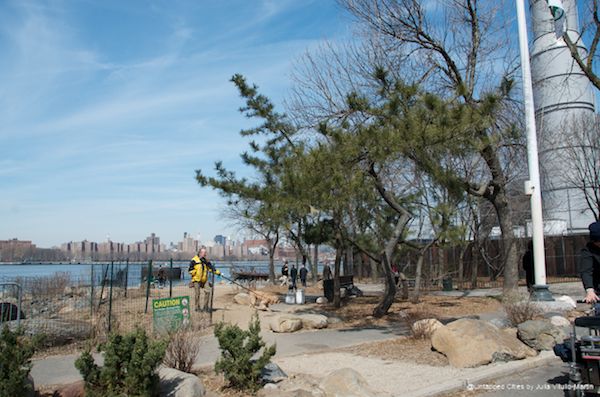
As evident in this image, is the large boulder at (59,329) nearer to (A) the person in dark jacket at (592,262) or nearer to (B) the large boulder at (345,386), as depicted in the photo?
(B) the large boulder at (345,386)

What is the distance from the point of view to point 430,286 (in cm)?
2577

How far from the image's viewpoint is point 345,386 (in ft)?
20.2

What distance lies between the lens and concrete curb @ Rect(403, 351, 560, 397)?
21.1 feet

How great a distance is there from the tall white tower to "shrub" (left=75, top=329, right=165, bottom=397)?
45.7 ft

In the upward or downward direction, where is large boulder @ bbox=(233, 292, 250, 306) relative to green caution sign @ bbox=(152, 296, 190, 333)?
downward

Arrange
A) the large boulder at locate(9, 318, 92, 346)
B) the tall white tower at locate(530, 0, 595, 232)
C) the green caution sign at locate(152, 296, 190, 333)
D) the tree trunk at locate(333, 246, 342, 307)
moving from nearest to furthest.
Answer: the large boulder at locate(9, 318, 92, 346)
the green caution sign at locate(152, 296, 190, 333)
the tree trunk at locate(333, 246, 342, 307)
the tall white tower at locate(530, 0, 595, 232)

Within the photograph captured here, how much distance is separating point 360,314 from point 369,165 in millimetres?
5357

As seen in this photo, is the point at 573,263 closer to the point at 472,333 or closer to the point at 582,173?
the point at 582,173

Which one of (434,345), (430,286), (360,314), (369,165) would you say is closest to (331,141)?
(369,165)

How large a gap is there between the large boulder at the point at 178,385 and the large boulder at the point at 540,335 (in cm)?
573

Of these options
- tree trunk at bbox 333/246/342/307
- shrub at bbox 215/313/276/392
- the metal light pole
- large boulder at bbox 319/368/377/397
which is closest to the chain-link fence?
shrub at bbox 215/313/276/392

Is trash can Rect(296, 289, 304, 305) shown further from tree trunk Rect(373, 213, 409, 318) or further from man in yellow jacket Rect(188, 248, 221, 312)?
tree trunk Rect(373, 213, 409, 318)

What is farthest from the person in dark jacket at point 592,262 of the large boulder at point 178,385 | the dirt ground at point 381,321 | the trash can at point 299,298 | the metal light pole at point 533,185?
the trash can at point 299,298

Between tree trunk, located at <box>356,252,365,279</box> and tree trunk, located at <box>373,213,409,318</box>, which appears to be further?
tree trunk, located at <box>356,252,365,279</box>
